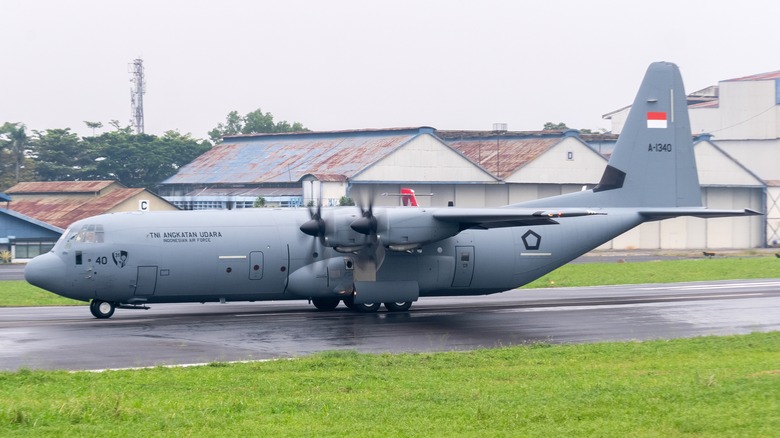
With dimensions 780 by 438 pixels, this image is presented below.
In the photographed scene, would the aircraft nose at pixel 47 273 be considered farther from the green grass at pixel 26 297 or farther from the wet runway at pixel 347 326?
the green grass at pixel 26 297

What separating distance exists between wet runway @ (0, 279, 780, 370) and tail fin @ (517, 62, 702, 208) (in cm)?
343

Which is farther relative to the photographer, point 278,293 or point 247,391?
point 278,293

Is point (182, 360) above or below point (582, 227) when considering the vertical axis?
below

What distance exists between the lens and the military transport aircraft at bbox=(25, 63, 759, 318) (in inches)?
979

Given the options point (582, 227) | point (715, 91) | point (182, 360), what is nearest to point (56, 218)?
point (582, 227)

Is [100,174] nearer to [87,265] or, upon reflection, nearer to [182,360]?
[87,265]

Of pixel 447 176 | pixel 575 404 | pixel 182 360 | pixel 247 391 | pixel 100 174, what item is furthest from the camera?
pixel 100 174

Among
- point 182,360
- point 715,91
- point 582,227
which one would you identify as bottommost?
point 182,360

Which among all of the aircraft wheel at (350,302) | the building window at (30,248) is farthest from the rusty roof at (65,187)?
the aircraft wheel at (350,302)

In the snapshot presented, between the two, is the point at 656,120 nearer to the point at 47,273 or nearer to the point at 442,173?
the point at 47,273

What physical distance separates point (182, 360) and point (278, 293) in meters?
8.32

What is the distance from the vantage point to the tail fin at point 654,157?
29.9 metres

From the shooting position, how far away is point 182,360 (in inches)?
706

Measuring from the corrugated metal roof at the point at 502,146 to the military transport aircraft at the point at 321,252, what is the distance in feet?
111
